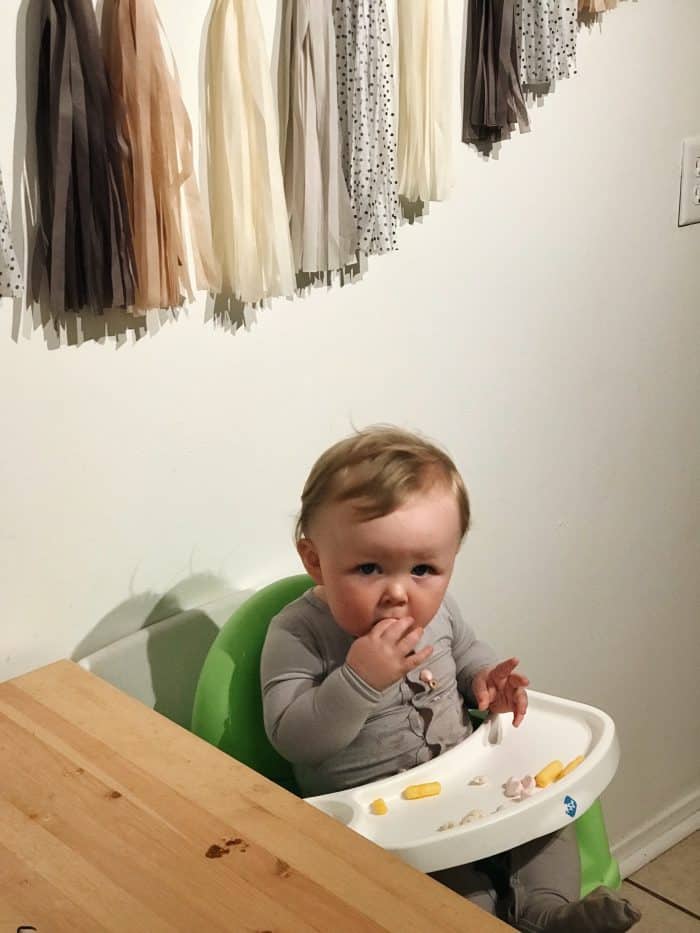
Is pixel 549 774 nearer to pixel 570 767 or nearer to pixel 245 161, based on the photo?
pixel 570 767

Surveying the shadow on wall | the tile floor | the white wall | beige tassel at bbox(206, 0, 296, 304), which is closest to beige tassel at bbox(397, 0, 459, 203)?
the white wall

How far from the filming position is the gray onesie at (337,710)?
119cm

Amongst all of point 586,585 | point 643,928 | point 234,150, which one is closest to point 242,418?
point 234,150

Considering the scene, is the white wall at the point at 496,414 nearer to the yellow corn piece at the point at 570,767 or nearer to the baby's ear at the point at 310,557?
the baby's ear at the point at 310,557

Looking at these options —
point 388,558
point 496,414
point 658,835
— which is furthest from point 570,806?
point 658,835

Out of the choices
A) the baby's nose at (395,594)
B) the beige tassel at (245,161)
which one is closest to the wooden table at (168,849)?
the baby's nose at (395,594)

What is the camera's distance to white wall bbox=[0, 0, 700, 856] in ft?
4.13

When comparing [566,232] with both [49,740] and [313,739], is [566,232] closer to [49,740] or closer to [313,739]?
[313,739]

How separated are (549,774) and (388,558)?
0.27 metres

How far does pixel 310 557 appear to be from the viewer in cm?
126

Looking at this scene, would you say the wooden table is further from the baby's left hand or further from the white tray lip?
the baby's left hand

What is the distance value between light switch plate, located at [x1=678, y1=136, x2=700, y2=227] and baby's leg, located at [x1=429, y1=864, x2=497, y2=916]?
3.87 feet

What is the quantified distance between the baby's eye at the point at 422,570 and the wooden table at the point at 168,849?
30 cm

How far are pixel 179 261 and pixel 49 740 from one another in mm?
500
